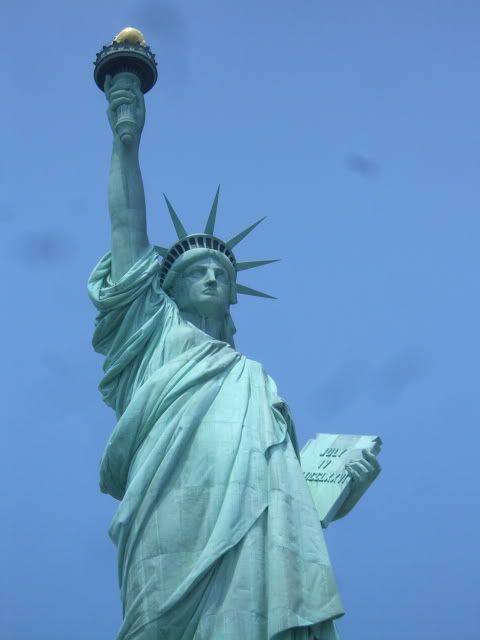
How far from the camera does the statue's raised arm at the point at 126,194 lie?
1586cm

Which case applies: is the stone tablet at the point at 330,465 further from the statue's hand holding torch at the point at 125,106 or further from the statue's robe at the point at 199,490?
the statue's hand holding torch at the point at 125,106

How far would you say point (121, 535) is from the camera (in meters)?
13.5

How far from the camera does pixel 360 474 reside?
1501cm

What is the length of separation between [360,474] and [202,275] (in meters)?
3.29

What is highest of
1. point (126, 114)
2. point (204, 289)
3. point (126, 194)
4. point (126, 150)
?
point (126, 114)

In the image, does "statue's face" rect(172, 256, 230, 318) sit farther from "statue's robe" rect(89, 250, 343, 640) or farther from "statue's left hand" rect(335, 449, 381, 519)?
"statue's left hand" rect(335, 449, 381, 519)

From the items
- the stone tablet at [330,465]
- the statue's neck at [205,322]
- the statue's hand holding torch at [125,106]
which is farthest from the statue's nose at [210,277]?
the stone tablet at [330,465]

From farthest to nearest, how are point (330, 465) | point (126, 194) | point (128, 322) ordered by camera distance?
point (126, 194) < point (128, 322) < point (330, 465)

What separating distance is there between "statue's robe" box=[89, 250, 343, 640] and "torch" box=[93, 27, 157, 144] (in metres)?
2.80

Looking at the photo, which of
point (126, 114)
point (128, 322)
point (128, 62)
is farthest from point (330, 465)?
point (128, 62)

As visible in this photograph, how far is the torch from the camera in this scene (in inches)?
660

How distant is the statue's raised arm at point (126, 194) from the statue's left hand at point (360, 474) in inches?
142

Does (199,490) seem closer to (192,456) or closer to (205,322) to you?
(192,456)

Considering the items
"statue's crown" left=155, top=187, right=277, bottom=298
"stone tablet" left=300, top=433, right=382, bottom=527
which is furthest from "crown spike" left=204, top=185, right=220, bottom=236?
"stone tablet" left=300, top=433, right=382, bottom=527
